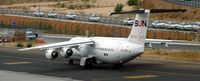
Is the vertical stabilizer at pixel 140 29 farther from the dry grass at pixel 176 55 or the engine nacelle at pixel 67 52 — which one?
the dry grass at pixel 176 55

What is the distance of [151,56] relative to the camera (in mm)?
56438

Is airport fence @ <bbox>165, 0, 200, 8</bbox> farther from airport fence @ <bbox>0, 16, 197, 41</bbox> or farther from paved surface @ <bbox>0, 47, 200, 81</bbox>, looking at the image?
paved surface @ <bbox>0, 47, 200, 81</bbox>

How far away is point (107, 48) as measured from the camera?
147ft

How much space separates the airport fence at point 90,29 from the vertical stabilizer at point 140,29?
35.3 metres

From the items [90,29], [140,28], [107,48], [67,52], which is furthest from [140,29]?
[90,29]

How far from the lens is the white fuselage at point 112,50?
4273 centimetres

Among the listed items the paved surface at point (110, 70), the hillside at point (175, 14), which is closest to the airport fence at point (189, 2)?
the hillside at point (175, 14)

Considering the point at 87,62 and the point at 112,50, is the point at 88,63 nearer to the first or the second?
the point at 87,62

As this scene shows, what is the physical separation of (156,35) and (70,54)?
42416 mm

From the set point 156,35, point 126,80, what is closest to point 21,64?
point 126,80

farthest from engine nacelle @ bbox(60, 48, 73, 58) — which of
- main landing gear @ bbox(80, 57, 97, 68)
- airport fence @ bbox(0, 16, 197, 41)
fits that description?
airport fence @ bbox(0, 16, 197, 41)

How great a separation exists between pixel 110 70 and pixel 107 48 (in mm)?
1808

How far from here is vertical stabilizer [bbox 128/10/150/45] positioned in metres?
43.4

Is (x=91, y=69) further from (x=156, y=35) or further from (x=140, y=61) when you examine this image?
(x=156, y=35)
